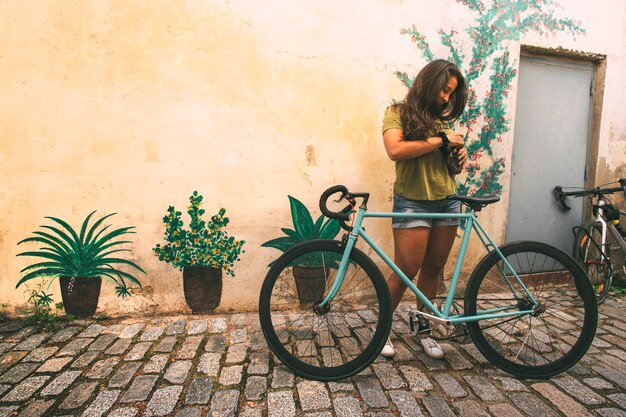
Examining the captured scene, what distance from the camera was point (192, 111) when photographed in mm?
3213

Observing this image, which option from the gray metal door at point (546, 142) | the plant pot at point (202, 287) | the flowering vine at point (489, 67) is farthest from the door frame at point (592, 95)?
the plant pot at point (202, 287)

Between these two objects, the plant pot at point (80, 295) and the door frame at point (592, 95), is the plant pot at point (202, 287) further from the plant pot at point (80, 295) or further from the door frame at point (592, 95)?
the door frame at point (592, 95)

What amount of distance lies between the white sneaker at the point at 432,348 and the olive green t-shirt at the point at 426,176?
3.47ft

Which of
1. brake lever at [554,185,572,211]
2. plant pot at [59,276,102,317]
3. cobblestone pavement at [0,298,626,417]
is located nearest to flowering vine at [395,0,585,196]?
Result: brake lever at [554,185,572,211]

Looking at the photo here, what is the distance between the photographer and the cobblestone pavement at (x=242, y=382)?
2.10 metres

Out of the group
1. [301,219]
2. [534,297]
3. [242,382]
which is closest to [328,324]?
[242,382]

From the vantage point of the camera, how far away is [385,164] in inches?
141

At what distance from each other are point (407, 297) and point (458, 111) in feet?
6.42

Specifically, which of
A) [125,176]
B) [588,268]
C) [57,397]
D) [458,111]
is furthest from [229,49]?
[588,268]

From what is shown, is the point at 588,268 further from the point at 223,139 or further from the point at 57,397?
the point at 57,397

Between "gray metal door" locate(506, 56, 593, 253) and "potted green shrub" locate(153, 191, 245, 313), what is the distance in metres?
3.00

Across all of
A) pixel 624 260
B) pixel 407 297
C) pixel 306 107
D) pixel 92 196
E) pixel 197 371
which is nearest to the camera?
pixel 197 371

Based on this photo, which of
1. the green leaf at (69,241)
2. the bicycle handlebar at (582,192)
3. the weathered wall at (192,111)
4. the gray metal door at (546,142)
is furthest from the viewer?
the gray metal door at (546,142)

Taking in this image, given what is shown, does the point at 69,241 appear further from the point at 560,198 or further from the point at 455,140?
the point at 560,198
